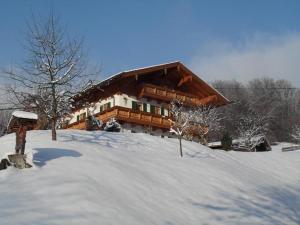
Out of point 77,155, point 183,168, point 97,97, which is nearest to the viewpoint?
point 77,155

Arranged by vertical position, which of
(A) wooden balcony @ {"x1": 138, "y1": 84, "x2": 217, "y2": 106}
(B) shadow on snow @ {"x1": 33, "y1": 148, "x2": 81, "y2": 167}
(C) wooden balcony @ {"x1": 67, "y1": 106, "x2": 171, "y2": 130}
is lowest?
(B) shadow on snow @ {"x1": 33, "y1": 148, "x2": 81, "y2": 167}

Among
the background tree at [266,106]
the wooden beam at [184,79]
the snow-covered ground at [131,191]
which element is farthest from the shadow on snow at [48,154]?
the background tree at [266,106]

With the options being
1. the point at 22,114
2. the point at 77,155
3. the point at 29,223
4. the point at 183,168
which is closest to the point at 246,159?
the point at 183,168

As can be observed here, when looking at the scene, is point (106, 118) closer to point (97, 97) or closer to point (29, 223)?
point (97, 97)

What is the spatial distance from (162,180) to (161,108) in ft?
99.9

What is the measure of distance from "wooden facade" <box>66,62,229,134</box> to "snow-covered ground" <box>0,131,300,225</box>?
1908cm

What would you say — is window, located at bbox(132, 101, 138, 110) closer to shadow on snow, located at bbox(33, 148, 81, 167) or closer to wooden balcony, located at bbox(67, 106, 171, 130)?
wooden balcony, located at bbox(67, 106, 171, 130)

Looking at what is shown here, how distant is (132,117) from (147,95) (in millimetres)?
3119

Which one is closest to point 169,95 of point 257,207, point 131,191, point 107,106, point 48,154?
point 107,106

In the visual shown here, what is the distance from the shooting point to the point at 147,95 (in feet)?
136

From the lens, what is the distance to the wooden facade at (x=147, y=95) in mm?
39344

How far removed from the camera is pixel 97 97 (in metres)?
43.4

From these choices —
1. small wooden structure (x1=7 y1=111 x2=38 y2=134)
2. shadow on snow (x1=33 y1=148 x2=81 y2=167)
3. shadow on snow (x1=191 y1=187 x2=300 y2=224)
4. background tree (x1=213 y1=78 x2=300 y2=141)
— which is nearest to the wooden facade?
shadow on snow (x1=33 y1=148 x2=81 y2=167)

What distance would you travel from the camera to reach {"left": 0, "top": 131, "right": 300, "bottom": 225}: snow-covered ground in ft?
29.5
